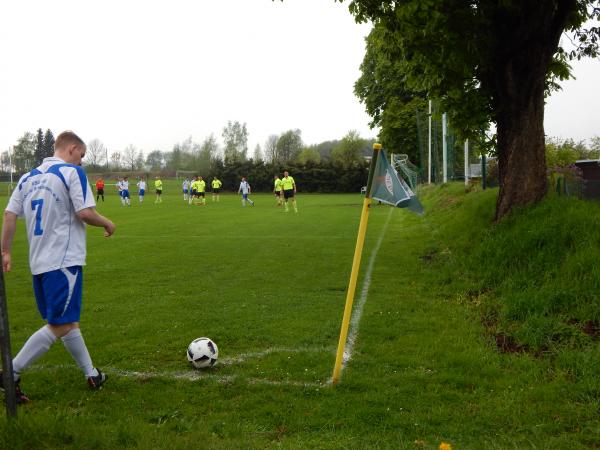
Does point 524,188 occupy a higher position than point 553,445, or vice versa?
point 524,188

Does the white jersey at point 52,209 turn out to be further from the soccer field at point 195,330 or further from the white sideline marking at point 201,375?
the white sideline marking at point 201,375

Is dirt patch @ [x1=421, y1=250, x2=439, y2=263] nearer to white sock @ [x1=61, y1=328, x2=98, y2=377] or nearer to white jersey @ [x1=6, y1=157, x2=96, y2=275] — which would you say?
white sock @ [x1=61, y1=328, x2=98, y2=377]

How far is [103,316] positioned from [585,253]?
584 centimetres

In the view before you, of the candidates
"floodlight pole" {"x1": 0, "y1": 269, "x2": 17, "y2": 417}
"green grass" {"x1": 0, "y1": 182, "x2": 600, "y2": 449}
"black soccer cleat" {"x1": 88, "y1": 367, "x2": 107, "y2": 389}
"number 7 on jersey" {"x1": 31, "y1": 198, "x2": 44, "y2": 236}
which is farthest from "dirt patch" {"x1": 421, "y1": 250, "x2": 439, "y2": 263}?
"floodlight pole" {"x1": 0, "y1": 269, "x2": 17, "y2": 417}

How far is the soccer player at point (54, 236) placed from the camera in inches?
155

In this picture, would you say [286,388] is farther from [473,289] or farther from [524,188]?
[524,188]

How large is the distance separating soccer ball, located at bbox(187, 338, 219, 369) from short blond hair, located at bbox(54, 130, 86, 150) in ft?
6.44

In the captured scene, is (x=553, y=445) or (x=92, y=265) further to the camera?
(x=92, y=265)

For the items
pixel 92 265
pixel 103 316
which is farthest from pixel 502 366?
pixel 92 265

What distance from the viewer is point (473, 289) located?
723 centimetres

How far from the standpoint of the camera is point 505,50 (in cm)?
906

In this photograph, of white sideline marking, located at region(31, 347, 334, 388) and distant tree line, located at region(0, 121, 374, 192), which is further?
distant tree line, located at region(0, 121, 374, 192)

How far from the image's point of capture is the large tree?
8445 millimetres

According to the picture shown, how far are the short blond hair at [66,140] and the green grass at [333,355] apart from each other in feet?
6.38
